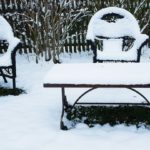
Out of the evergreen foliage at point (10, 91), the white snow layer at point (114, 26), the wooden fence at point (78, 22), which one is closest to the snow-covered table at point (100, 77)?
the evergreen foliage at point (10, 91)

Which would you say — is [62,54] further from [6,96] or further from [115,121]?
[115,121]

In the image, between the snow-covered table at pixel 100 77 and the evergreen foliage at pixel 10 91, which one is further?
the evergreen foliage at pixel 10 91

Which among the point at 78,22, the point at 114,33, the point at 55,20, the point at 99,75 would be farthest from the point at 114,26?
the point at 99,75

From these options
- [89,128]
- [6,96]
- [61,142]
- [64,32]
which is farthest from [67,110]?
[64,32]

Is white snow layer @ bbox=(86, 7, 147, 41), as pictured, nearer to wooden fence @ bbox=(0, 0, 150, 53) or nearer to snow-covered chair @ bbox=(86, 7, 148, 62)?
snow-covered chair @ bbox=(86, 7, 148, 62)

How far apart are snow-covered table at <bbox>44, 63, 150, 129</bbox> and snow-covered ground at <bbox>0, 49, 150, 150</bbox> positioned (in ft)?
0.93

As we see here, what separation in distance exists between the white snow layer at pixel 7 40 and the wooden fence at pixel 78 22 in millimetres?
1473

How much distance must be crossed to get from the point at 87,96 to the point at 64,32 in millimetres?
2393

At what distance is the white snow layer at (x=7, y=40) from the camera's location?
5.75 m

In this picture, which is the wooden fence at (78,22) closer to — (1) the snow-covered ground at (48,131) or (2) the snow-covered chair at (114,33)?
(2) the snow-covered chair at (114,33)

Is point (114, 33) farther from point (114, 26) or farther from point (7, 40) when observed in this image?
point (7, 40)

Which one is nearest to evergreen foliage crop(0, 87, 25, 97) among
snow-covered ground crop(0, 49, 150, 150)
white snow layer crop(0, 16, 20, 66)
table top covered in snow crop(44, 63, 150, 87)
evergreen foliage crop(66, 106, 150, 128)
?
snow-covered ground crop(0, 49, 150, 150)

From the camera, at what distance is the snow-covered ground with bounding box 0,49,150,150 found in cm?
418

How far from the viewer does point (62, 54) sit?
8.38 meters
